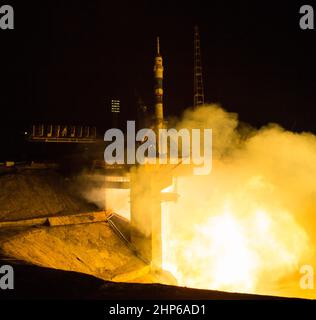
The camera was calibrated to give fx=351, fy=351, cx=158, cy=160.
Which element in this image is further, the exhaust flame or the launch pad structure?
the exhaust flame

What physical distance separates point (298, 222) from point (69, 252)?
74.1ft

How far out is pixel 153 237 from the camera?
911 inches

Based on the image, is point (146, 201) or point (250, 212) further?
point (250, 212)

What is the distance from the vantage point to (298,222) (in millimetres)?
32969

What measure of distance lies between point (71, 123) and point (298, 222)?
25309 mm

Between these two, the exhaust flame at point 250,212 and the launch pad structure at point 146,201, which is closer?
the launch pad structure at point 146,201

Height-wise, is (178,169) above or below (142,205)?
above

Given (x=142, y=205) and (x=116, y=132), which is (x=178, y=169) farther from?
(x=116, y=132)
